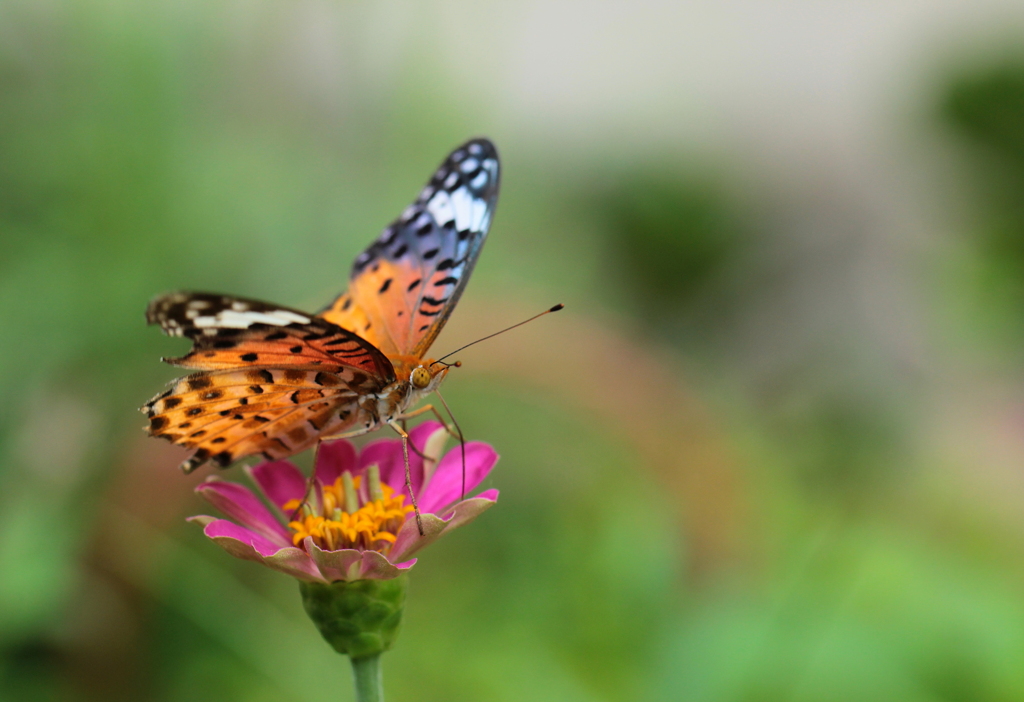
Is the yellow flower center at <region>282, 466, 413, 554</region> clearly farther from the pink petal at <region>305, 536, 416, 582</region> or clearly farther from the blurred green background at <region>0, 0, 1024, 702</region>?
the blurred green background at <region>0, 0, 1024, 702</region>

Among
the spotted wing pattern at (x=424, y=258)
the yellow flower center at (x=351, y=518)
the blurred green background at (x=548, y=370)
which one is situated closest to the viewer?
the yellow flower center at (x=351, y=518)

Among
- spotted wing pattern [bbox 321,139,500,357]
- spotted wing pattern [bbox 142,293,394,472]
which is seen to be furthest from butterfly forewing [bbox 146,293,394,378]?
spotted wing pattern [bbox 321,139,500,357]

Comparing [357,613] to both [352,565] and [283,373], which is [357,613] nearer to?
[352,565]

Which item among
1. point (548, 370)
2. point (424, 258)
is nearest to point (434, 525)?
point (424, 258)

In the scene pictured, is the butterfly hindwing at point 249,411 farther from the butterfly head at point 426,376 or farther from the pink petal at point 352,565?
the pink petal at point 352,565

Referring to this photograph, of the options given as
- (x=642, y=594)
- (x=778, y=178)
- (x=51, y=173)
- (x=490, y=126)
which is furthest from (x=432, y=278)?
(x=778, y=178)

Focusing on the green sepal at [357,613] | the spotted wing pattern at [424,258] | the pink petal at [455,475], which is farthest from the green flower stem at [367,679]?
the spotted wing pattern at [424,258]
